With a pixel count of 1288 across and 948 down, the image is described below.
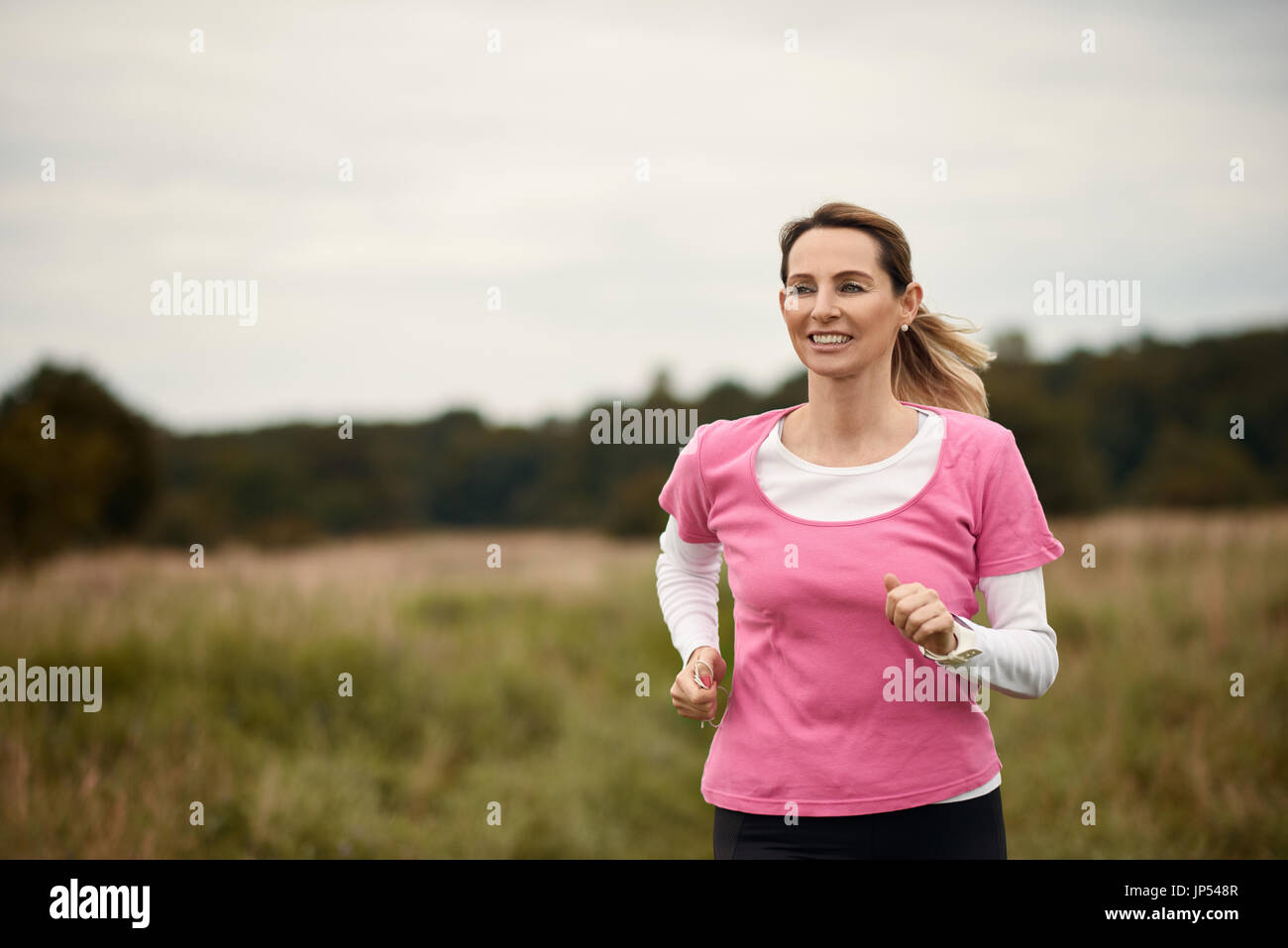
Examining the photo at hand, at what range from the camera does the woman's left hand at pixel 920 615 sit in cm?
191

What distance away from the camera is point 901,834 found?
2.17 meters

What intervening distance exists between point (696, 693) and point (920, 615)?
58 centimetres

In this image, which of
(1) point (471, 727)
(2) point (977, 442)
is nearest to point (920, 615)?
(2) point (977, 442)

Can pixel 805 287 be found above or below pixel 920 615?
above

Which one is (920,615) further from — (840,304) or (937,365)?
(937,365)

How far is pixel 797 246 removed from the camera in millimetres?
2344

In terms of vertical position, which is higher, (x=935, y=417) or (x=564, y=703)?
(x=935, y=417)

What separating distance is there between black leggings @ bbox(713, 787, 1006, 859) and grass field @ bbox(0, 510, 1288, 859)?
168 inches

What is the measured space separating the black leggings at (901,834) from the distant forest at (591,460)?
1525cm

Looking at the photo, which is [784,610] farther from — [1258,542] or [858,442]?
[1258,542]

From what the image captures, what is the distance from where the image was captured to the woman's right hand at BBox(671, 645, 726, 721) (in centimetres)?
226

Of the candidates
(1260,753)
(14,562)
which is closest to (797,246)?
(1260,753)

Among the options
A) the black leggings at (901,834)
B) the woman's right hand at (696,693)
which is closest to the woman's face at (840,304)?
the woman's right hand at (696,693)

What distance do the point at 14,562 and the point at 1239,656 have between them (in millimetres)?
11784
